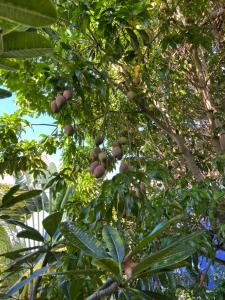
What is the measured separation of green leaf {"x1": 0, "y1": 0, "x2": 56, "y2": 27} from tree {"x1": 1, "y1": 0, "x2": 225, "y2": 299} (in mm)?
398

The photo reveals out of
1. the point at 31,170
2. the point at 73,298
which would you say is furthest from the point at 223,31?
the point at 73,298

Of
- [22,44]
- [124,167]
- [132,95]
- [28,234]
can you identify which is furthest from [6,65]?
[132,95]

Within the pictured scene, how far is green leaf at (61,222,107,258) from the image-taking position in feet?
2.39

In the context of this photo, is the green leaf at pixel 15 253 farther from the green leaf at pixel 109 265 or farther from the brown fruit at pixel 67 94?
the brown fruit at pixel 67 94

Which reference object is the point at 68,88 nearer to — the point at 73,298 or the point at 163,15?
the point at 163,15

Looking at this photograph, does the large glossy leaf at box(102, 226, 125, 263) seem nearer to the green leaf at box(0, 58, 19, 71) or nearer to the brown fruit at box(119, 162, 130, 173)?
the green leaf at box(0, 58, 19, 71)

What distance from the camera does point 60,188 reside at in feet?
7.48

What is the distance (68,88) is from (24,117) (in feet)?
3.96

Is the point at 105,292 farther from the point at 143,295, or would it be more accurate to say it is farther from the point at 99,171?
the point at 99,171

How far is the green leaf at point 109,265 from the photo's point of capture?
646 millimetres

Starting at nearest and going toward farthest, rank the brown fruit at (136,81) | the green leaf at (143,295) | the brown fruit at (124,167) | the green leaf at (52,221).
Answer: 1. the green leaf at (143,295)
2. the green leaf at (52,221)
3. the brown fruit at (124,167)
4. the brown fruit at (136,81)

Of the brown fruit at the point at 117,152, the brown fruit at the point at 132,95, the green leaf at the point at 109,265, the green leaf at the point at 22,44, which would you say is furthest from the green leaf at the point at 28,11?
the brown fruit at the point at 132,95

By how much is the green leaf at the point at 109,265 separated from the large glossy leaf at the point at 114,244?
55 mm

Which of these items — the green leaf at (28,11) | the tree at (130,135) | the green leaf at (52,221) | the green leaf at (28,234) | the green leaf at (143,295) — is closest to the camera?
the green leaf at (28,11)
